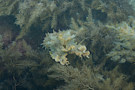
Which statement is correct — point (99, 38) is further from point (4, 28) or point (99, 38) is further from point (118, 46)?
point (4, 28)

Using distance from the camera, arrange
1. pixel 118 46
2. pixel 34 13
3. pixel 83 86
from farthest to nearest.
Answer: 1. pixel 34 13
2. pixel 118 46
3. pixel 83 86

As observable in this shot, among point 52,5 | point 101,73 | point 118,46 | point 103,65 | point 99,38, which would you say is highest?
point 52,5

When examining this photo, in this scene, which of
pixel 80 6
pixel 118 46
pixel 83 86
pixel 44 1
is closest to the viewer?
pixel 83 86

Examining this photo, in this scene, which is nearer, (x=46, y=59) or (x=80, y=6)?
(x=46, y=59)

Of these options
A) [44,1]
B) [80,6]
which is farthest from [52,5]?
[80,6]

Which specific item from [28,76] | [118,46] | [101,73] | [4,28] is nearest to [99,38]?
[118,46]

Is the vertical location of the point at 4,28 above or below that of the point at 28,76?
above
